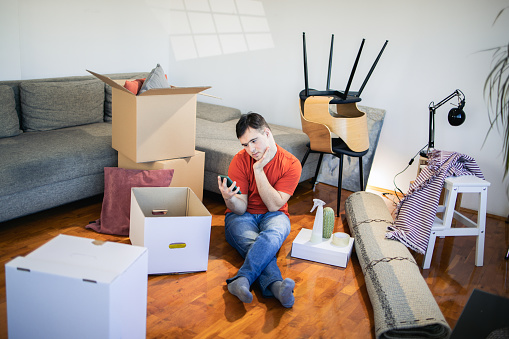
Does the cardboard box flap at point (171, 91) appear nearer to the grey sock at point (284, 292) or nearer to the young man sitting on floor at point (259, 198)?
the young man sitting on floor at point (259, 198)

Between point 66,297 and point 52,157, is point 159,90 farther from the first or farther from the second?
point 66,297

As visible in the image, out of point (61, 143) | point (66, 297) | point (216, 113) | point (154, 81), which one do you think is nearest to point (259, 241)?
point (66, 297)

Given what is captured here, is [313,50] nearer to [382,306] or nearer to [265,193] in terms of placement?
[265,193]

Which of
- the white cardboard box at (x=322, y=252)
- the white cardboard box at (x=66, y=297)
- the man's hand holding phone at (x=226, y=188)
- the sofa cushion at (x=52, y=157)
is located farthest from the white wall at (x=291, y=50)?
the white cardboard box at (x=66, y=297)

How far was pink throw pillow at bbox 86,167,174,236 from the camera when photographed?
2.84 metres

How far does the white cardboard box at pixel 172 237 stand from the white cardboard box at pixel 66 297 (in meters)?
0.61

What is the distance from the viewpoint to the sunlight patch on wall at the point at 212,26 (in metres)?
4.57

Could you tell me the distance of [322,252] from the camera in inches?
107

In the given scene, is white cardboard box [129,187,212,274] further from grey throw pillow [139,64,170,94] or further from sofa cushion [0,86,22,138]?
sofa cushion [0,86,22,138]

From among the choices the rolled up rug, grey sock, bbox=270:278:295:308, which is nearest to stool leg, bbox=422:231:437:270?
the rolled up rug

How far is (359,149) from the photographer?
3.53 m

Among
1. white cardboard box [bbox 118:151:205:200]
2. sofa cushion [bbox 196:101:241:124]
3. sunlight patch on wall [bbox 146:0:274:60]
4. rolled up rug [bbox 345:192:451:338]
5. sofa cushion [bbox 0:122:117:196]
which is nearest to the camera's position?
rolled up rug [bbox 345:192:451:338]

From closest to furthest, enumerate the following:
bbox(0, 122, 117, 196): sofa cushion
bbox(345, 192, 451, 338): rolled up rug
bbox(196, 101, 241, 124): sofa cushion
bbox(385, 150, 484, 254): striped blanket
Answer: bbox(345, 192, 451, 338): rolled up rug
bbox(0, 122, 117, 196): sofa cushion
bbox(385, 150, 484, 254): striped blanket
bbox(196, 101, 241, 124): sofa cushion

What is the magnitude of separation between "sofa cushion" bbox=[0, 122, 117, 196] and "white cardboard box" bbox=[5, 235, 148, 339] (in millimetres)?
1161
